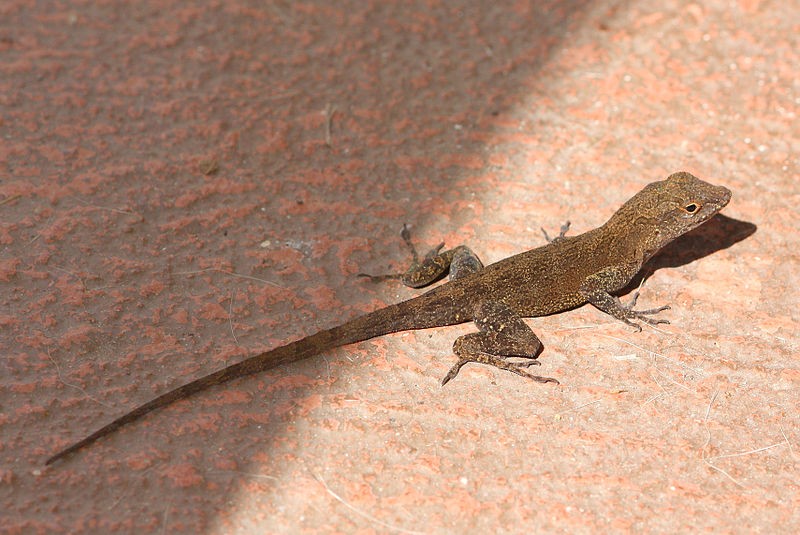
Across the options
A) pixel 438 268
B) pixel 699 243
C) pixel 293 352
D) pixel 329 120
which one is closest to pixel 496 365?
pixel 438 268

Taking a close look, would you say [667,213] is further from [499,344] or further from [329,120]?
[329,120]

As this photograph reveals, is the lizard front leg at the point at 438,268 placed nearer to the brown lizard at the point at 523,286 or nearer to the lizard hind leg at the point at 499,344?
the brown lizard at the point at 523,286

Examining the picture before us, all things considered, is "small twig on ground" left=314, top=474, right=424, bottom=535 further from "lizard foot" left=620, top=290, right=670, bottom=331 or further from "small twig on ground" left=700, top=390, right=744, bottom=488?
"lizard foot" left=620, top=290, right=670, bottom=331

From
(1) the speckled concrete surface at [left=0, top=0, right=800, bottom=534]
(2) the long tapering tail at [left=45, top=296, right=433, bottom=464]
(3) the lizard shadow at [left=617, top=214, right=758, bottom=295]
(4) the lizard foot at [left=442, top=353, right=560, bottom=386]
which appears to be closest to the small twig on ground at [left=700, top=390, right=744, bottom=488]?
(1) the speckled concrete surface at [left=0, top=0, right=800, bottom=534]

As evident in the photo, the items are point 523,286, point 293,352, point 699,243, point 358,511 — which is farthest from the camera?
point 699,243

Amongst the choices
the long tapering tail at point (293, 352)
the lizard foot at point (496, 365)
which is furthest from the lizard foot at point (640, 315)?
the long tapering tail at point (293, 352)
